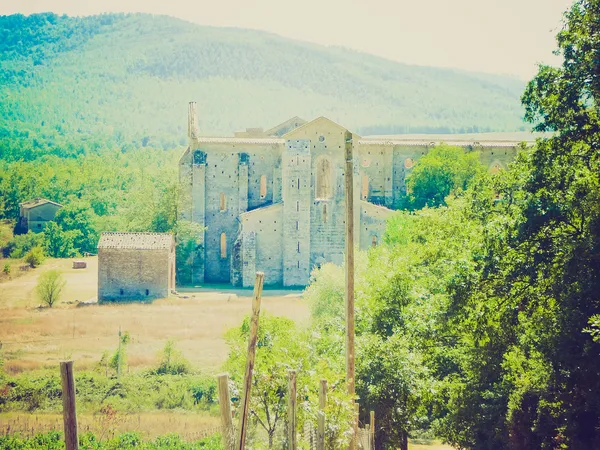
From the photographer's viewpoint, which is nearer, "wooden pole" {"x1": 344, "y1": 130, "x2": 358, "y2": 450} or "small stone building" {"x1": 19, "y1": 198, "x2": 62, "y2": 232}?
"wooden pole" {"x1": 344, "y1": 130, "x2": 358, "y2": 450}

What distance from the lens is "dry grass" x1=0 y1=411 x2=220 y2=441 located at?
24625mm

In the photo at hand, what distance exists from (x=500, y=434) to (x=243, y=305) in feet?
87.4

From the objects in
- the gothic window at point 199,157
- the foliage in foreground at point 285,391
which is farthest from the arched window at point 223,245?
the foliage in foreground at point 285,391

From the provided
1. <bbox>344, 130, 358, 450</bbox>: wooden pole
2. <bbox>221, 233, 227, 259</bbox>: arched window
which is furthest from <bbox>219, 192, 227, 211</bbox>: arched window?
<bbox>344, 130, 358, 450</bbox>: wooden pole

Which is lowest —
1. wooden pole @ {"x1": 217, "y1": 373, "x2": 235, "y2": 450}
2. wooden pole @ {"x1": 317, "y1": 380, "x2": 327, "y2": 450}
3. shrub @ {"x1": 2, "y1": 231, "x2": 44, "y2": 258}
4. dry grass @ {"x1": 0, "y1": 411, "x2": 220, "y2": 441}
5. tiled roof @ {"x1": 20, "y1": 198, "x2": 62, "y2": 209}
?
shrub @ {"x1": 2, "y1": 231, "x2": 44, "y2": 258}

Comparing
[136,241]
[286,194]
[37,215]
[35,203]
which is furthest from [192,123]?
[35,203]

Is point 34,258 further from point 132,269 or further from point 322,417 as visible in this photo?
point 322,417

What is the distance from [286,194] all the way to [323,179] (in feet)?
8.53

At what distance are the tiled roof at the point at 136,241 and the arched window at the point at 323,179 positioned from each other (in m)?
11.3

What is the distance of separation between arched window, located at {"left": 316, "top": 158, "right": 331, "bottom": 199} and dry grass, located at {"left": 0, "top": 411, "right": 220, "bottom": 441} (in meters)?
30.6

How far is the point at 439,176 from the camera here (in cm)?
5666

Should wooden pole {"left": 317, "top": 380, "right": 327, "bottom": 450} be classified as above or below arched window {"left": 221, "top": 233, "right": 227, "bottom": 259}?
above

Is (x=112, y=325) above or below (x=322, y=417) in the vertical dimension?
below

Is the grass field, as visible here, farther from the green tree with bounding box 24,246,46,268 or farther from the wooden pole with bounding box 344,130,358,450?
the wooden pole with bounding box 344,130,358,450
